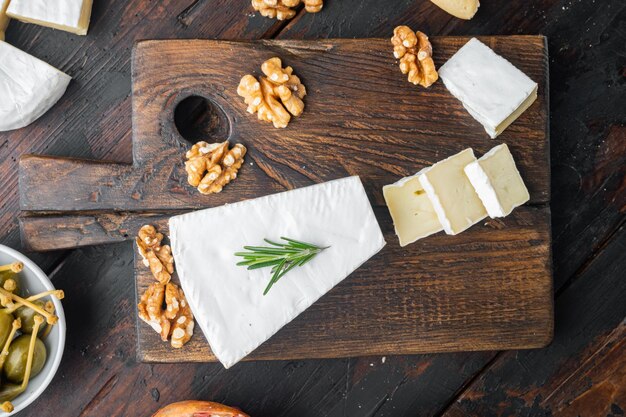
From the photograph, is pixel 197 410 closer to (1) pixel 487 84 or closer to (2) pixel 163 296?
(2) pixel 163 296

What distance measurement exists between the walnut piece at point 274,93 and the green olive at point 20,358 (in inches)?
22.0

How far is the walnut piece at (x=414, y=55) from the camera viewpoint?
113 cm

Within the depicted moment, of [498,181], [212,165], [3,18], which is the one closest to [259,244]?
[212,165]

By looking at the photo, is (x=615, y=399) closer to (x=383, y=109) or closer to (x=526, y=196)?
(x=526, y=196)

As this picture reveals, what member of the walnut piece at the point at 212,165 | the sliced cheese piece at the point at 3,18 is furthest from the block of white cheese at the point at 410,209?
the sliced cheese piece at the point at 3,18

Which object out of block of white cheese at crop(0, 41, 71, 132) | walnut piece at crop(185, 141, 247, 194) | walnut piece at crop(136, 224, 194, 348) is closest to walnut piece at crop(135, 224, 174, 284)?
walnut piece at crop(136, 224, 194, 348)

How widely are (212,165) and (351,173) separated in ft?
0.81

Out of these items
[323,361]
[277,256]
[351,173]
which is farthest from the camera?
[323,361]

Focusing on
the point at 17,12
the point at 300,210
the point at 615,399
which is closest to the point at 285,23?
the point at 300,210

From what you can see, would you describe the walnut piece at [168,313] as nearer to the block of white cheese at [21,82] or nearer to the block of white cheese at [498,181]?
the block of white cheese at [21,82]

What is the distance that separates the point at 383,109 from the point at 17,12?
69 centimetres

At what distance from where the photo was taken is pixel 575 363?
4.18ft

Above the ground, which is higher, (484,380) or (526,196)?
(526,196)

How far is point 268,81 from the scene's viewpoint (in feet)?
3.71
